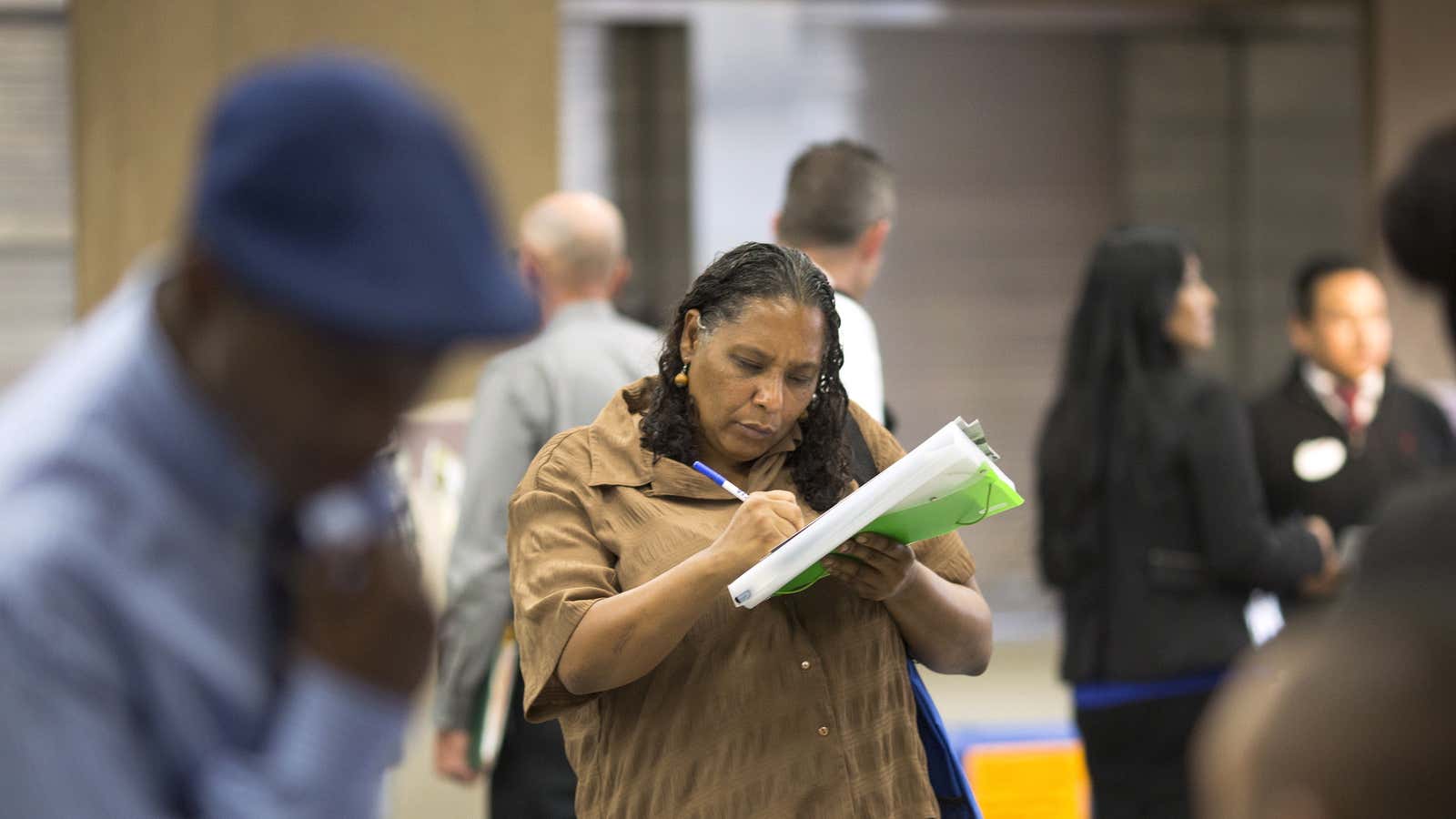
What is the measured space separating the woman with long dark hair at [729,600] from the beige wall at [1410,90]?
251 inches

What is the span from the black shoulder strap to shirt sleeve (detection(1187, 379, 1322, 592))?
167cm

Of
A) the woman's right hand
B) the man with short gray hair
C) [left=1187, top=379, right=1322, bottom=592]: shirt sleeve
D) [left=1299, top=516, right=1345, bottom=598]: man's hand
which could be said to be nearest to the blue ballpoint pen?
the woman's right hand

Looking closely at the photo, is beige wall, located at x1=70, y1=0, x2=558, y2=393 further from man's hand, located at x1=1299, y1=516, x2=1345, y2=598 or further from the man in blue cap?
the man in blue cap

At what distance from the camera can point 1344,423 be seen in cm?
495

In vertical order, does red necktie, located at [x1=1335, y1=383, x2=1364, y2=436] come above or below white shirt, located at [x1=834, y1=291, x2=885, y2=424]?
below

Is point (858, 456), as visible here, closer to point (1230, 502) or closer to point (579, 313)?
point (579, 313)

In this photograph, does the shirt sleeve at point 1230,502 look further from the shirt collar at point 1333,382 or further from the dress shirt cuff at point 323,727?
the dress shirt cuff at point 323,727

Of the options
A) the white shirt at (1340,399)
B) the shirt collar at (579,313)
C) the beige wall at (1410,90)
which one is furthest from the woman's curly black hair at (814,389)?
the beige wall at (1410,90)

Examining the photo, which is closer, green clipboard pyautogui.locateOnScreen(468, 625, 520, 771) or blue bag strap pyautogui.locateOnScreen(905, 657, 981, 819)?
blue bag strap pyautogui.locateOnScreen(905, 657, 981, 819)

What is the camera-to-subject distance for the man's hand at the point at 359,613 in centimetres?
116

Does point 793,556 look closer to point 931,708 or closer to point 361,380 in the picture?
point 931,708

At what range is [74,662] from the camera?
3.52 ft

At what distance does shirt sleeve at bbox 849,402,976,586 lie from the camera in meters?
2.62

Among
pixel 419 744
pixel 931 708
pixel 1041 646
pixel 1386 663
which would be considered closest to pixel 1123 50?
pixel 1041 646
